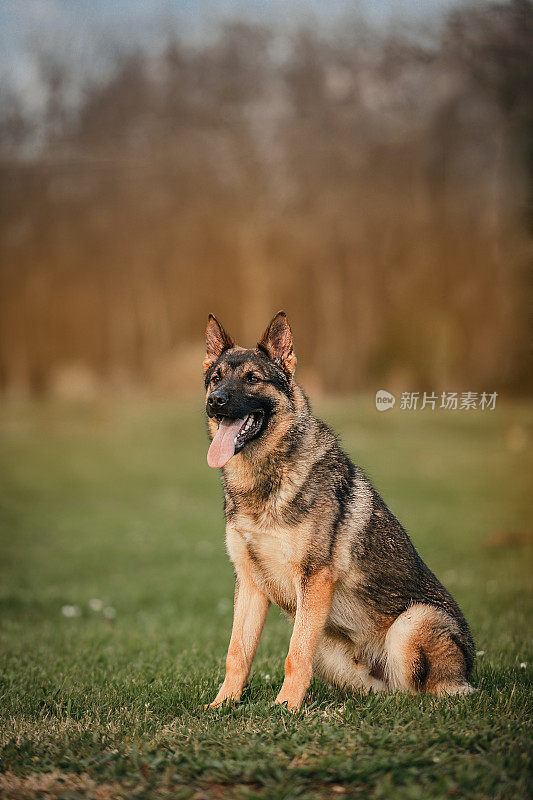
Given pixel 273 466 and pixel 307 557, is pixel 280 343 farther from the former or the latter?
pixel 307 557

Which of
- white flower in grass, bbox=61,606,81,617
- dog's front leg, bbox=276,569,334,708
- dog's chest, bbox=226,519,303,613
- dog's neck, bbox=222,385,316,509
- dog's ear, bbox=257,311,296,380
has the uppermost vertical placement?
dog's ear, bbox=257,311,296,380

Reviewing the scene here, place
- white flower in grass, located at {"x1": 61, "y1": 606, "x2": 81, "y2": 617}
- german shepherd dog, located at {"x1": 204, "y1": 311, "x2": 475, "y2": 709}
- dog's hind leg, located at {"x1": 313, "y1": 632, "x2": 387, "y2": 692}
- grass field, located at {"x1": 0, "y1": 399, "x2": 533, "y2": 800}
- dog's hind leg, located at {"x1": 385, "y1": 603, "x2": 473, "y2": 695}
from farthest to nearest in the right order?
white flower in grass, located at {"x1": 61, "y1": 606, "x2": 81, "y2": 617} < dog's hind leg, located at {"x1": 313, "y1": 632, "x2": 387, "y2": 692} < dog's hind leg, located at {"x1": 385, "y1": 603, "x2": 473, "y2": 695} < german shepherd dog, located at {"x1": 204, "y1": 311, "x2": 475, "y2": 709} < grass field, located at {"x1": 0, "y1": 399, "x2": 533, "y2": 800}

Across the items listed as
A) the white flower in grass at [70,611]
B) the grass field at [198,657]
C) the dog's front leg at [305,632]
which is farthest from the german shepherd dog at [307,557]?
the white flower in grass at [70,611]

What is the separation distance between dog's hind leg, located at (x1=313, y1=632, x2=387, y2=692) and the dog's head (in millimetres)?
1518

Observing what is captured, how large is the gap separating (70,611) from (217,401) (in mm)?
5960

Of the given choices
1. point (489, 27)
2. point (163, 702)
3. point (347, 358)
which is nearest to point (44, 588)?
point (163, 702)

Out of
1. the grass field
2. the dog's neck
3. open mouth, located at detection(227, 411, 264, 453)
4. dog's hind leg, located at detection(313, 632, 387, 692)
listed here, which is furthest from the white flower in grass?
open mouth, located at detection(227, 411, 264, 453)

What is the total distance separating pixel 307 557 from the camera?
465 cm

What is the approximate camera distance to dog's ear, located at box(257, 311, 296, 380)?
16.0ft

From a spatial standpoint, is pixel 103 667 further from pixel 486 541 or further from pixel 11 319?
pixel 11 319

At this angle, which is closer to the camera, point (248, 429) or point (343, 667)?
point (248, 429)

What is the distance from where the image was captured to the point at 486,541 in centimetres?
1544

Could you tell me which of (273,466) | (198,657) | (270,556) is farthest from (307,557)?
(198,657)

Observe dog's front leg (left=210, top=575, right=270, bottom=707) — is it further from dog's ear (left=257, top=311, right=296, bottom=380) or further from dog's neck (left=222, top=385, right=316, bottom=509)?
dog's ear (left=257, top=311, right=296, bottom=380)
